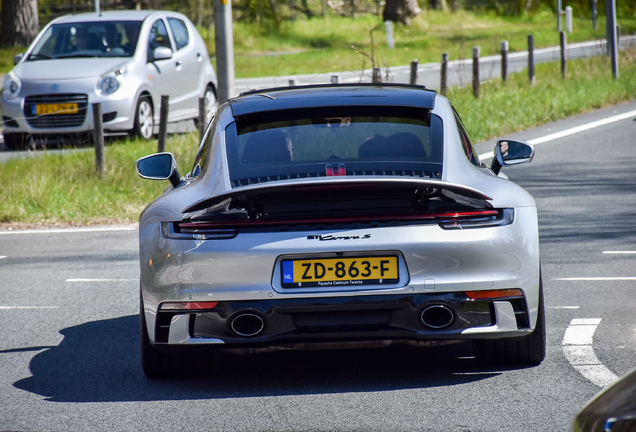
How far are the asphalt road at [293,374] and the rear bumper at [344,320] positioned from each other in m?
0.29

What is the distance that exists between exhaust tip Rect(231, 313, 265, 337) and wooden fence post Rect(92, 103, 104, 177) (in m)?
7.94

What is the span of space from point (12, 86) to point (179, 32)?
9.91 feet

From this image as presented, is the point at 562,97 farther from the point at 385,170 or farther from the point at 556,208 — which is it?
the point at 385,170

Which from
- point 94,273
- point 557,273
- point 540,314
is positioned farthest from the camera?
point 94,273

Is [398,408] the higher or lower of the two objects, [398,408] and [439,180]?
the lower

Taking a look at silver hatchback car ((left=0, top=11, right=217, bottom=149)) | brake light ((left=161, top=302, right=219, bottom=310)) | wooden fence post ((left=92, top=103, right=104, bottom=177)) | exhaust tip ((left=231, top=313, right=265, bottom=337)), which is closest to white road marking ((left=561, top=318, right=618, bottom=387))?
exhaust tip ((left=231, top=313, right=265, bottom=337))

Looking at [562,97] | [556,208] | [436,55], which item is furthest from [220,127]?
[436,55]

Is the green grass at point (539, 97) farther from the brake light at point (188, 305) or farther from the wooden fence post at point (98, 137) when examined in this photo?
the brake light at point (188, 305)

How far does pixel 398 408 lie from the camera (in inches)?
172

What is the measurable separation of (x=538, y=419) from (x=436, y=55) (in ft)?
104

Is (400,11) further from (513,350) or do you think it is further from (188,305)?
(188,305)

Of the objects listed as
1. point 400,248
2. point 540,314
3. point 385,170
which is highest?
point 385,170

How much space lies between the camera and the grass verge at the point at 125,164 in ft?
35.4

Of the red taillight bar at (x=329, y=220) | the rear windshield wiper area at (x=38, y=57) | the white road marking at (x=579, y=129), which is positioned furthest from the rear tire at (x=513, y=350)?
the rear windshield wiper area at (x=38, y=57)
